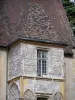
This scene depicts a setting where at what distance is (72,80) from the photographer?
33.5m

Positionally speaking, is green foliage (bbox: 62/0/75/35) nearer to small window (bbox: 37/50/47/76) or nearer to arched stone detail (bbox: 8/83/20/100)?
small window (bbox: 37/50/47/76)

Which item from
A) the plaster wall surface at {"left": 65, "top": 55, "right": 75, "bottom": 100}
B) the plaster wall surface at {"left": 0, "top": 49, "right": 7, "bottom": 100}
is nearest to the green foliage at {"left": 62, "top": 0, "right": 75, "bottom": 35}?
the plaster wall surface at {"left": 65, "top": 55, "right": 75, "bottom": 100}

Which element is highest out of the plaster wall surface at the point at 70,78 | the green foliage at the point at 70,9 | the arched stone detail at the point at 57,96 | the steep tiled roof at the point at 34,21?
the green foliage at the point at 70,9

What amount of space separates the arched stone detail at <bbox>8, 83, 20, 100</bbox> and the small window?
1852 mm

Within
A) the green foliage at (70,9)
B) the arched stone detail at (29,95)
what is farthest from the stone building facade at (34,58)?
the green foliage at (70,9)

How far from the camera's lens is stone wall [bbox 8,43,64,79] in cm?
2955

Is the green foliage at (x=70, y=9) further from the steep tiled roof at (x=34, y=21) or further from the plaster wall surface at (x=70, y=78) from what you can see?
the plaster wall surface at (x=70, y=78)

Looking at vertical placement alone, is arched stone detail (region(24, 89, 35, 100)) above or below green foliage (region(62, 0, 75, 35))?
below

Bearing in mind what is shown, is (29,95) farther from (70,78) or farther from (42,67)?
(70,78)

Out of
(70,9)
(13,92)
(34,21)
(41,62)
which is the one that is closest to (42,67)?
(41,62)

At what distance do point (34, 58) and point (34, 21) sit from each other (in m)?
3.68

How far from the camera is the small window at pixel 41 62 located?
3033 cm

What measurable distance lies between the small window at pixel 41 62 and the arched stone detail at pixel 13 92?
1852 mm

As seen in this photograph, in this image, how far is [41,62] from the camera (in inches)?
1202
